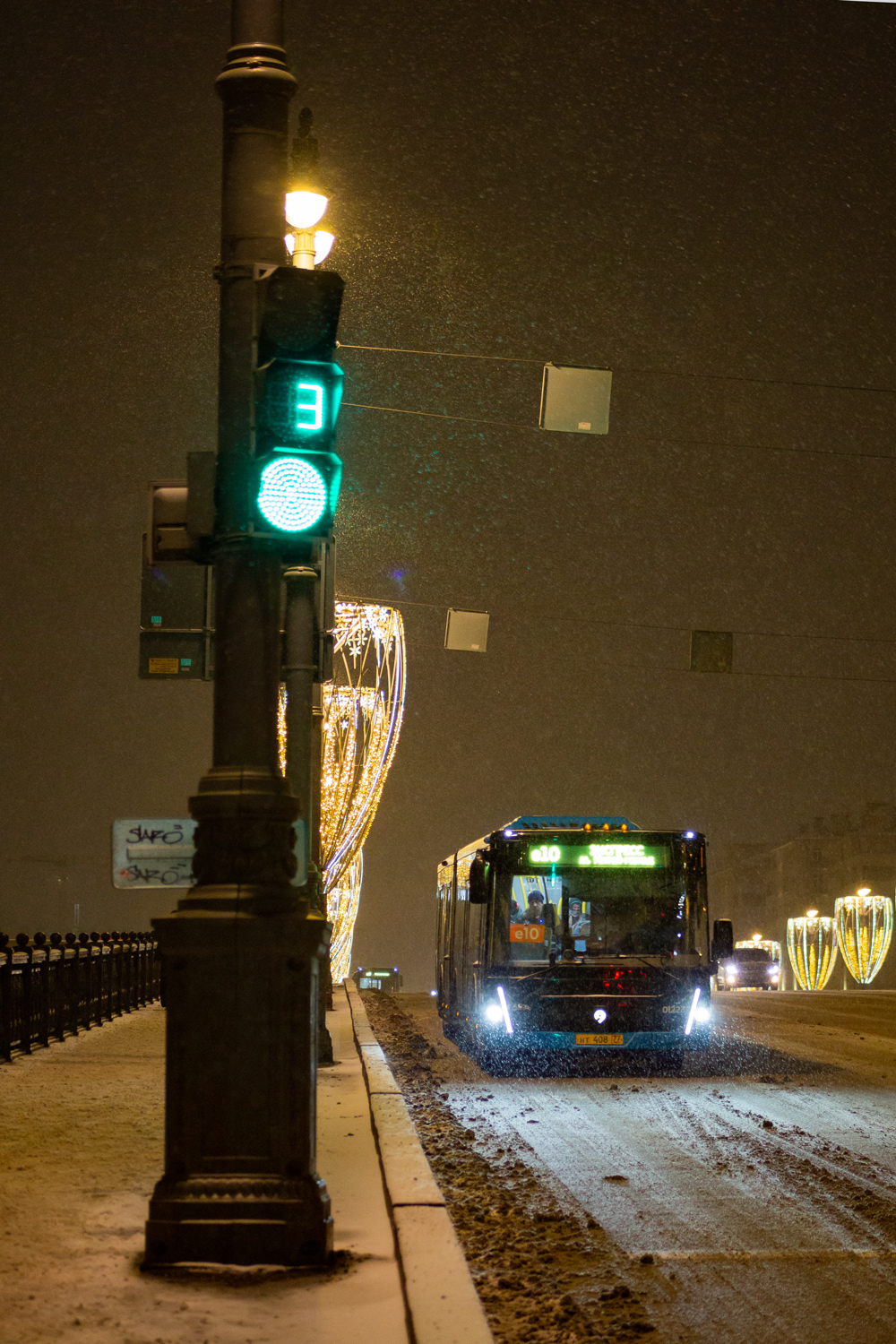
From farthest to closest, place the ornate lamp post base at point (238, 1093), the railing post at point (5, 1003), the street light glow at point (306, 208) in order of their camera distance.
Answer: the railing post at point (5, 1003), the street light glow at point (306, 208), the ornate lamp post base at point (238, 1093)

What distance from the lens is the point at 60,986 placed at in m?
19.7

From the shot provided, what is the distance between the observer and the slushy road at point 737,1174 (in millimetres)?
6258

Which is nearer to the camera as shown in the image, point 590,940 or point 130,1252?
point 130,1252

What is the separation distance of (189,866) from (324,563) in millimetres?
11311

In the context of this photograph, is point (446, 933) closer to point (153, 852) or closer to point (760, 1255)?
point (760, 1255)

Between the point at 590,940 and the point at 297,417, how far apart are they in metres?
12.4

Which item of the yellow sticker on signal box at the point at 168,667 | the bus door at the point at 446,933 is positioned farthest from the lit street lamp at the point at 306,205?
the bus door at the point at 446,933

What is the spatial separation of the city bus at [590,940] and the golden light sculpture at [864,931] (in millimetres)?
83670

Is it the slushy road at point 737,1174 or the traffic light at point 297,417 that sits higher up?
the traffic light at point 297,417

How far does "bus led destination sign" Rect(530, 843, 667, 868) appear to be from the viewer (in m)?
18.2

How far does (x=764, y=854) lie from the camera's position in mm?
142875

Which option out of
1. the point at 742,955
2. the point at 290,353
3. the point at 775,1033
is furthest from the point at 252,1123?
the point at 742,955

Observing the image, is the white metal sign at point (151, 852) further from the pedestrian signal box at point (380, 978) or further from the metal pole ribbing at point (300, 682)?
the pedestrian signal box at point (380, 978)

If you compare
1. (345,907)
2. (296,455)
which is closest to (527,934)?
(296,455)
